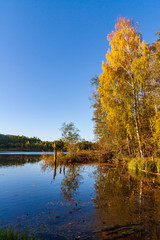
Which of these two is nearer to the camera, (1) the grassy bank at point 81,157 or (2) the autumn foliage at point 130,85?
(2) the autumn foliage at point 130,85

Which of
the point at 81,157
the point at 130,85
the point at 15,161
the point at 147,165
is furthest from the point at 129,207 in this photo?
the point at 15,161

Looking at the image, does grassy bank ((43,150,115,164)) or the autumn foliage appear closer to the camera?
the autumn foliage

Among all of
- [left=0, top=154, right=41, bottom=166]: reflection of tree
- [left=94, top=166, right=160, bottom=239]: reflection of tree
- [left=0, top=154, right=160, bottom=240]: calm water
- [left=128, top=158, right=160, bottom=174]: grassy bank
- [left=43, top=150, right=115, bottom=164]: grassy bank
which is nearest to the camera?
[left=0, top=154, right=160, bottom=240]: calm water

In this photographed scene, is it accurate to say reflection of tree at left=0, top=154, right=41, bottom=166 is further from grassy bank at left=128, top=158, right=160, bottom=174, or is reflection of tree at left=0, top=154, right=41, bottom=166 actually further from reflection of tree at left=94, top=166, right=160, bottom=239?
reflection of tree at left=94, top=166, right=160, bottom=239

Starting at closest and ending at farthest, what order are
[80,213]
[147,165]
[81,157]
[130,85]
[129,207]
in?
[80,213] → [129,207] → [147,165] → [130,85] → [81,157]

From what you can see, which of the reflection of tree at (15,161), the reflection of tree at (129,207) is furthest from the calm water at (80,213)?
the reflection of tree at (15,161)

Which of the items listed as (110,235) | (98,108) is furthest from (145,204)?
(98,108)

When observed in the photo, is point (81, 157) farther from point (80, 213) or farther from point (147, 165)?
point (80, 213)

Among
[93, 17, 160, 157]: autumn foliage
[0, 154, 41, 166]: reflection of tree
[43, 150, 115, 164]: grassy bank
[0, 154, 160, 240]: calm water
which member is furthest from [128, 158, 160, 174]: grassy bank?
[0, 154, 41, 166]: reflection of tree

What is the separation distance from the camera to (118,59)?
1844cm

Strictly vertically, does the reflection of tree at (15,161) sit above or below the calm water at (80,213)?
below

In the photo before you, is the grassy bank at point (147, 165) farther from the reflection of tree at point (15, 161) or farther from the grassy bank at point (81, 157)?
the reflection of tree at point (15, 161)

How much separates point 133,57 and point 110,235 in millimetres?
18330

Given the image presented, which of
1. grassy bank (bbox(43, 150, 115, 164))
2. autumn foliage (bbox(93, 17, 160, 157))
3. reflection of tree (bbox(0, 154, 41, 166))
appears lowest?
reflection of tree (bbox(0, 154, 41, 166))
